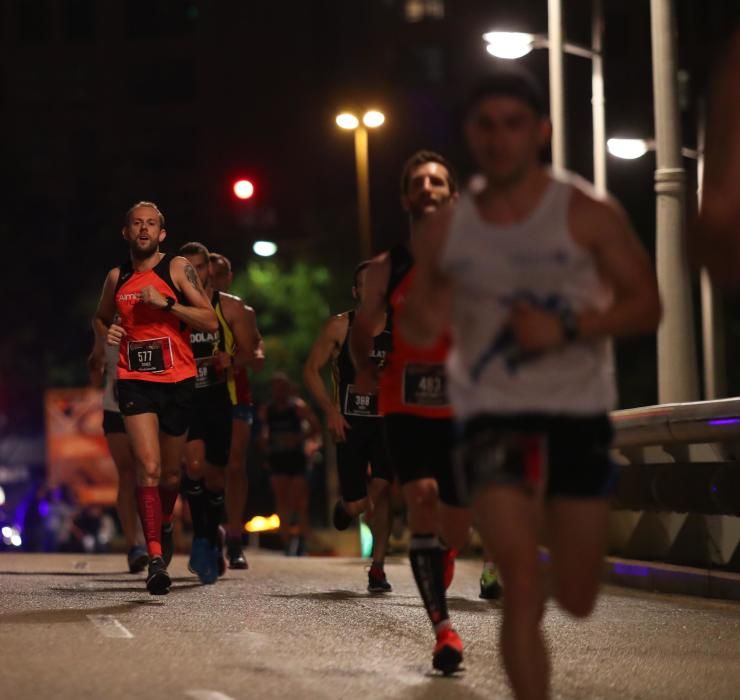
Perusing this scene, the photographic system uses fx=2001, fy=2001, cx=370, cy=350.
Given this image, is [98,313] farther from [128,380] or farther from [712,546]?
[712,546]

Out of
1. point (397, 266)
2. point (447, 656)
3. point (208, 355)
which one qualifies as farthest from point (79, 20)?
point (447, 656)

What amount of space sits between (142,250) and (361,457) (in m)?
2.29

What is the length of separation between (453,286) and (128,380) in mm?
6184

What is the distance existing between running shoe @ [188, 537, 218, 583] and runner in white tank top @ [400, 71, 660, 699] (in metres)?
6.99

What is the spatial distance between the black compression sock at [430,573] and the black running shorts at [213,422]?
5.22m

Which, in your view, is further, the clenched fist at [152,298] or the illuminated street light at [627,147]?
the illuminated street light at [627,147]

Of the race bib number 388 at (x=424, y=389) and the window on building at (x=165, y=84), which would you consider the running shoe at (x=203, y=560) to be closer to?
the race bib number 388 at (x=424, y=389)

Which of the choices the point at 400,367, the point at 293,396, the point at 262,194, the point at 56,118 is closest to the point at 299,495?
the point at 293,396

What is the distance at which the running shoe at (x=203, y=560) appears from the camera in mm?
12680

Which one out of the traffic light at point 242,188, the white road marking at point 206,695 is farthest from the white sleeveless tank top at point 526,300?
the traffic light at point 242,188

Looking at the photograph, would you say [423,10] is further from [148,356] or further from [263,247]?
[148,356]

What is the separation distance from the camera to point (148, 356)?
11.9m

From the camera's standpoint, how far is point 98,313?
40.1 ft

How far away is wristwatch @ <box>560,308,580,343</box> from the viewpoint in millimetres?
5559
